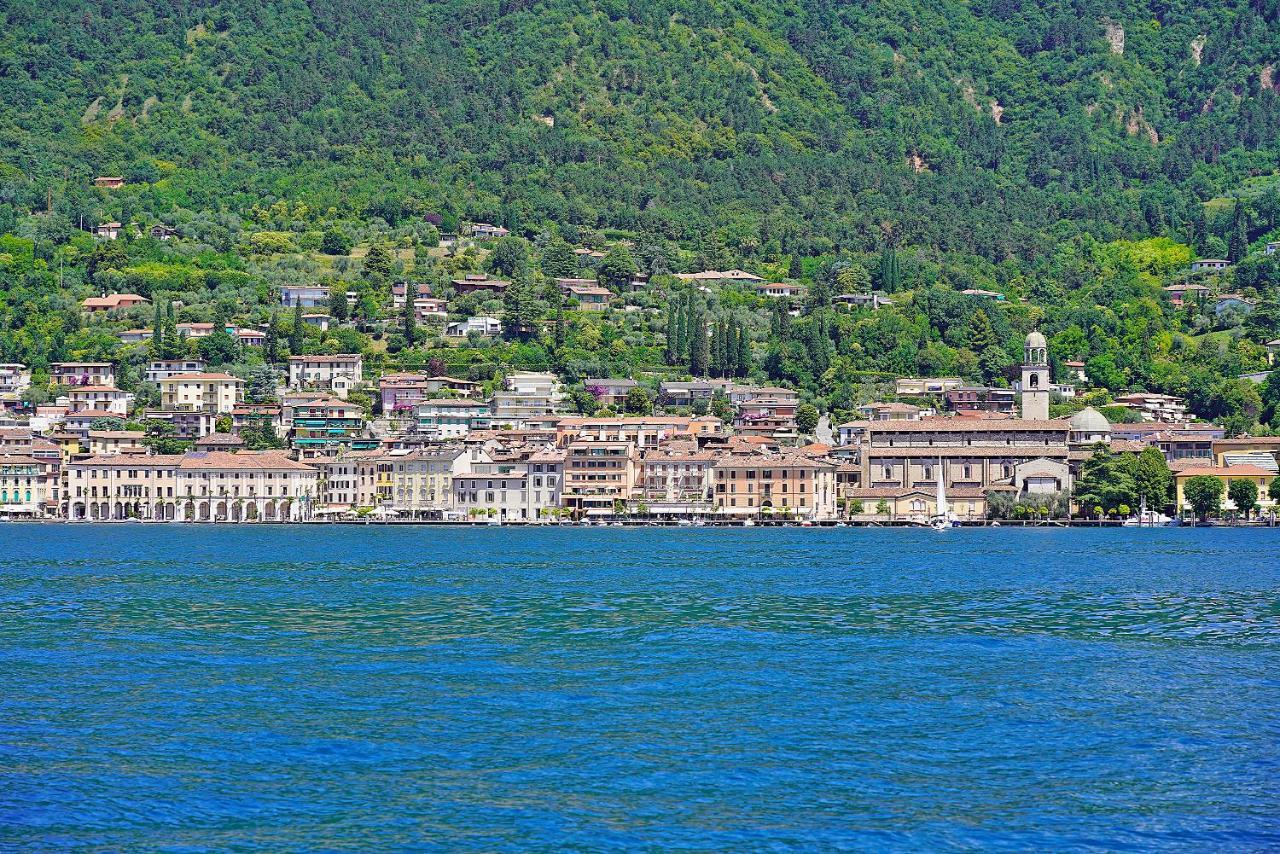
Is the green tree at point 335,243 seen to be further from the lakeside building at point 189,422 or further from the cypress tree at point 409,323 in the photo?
the lakeside building at point 189,422

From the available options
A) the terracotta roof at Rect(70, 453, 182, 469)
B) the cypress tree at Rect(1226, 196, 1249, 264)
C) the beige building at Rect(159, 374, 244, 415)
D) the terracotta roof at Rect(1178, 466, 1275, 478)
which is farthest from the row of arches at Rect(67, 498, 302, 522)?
the cypress tree at Rect(1226, 196, 1249, 264)

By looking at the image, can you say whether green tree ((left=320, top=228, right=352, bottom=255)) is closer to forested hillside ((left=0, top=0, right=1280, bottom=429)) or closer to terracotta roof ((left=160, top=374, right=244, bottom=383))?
forested hillside ((left=0, top=0, right=1280, bottom=429))

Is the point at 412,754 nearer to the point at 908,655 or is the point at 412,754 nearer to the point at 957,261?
the point at 908,655

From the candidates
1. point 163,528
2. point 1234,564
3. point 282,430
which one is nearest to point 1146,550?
point 1234,564

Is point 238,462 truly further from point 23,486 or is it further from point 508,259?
point 508,259

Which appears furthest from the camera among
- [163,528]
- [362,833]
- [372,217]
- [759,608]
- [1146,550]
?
[372,217]
